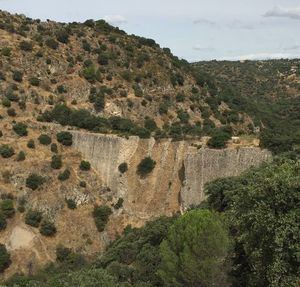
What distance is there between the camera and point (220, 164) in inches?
1778

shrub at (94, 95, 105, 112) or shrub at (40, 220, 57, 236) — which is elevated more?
shrub at (94, 95, 105, 112)

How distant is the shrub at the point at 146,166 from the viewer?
5244cm

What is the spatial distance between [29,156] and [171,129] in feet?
53.1

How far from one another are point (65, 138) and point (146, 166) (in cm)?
958

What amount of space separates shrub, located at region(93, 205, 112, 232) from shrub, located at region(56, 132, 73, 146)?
27.0ft

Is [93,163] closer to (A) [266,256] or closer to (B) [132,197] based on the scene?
(B) [132,197]

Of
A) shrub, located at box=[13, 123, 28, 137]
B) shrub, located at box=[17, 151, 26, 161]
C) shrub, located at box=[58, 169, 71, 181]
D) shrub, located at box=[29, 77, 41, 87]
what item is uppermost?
shrub, located at box=[29, 77, 41, 87]

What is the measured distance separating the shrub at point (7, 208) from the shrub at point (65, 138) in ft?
30.7

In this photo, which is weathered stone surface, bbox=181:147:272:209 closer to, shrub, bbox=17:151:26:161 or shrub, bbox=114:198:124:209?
shrub, bbox=114:198:124:209

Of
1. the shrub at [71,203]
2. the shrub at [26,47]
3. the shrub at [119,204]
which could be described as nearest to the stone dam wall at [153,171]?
the shrub at [119,204]

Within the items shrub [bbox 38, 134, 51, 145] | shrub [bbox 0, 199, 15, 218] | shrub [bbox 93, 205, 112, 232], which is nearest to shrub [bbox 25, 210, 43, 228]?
shrub [bbox 0, 199, 15, 218]

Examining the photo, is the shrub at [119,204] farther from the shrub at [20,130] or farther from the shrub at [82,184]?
the shrub at [20,130]

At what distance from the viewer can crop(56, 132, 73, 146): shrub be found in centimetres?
5641

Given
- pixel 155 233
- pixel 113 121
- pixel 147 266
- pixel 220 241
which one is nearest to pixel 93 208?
pixel 113 121
